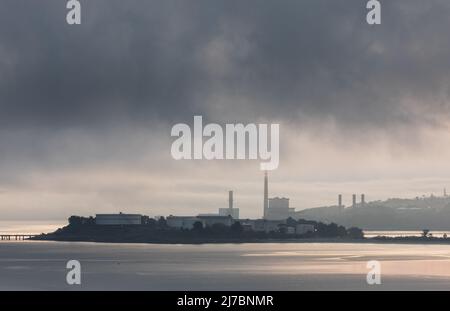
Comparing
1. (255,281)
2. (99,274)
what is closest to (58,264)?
(99,274)

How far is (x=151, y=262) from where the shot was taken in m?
178
